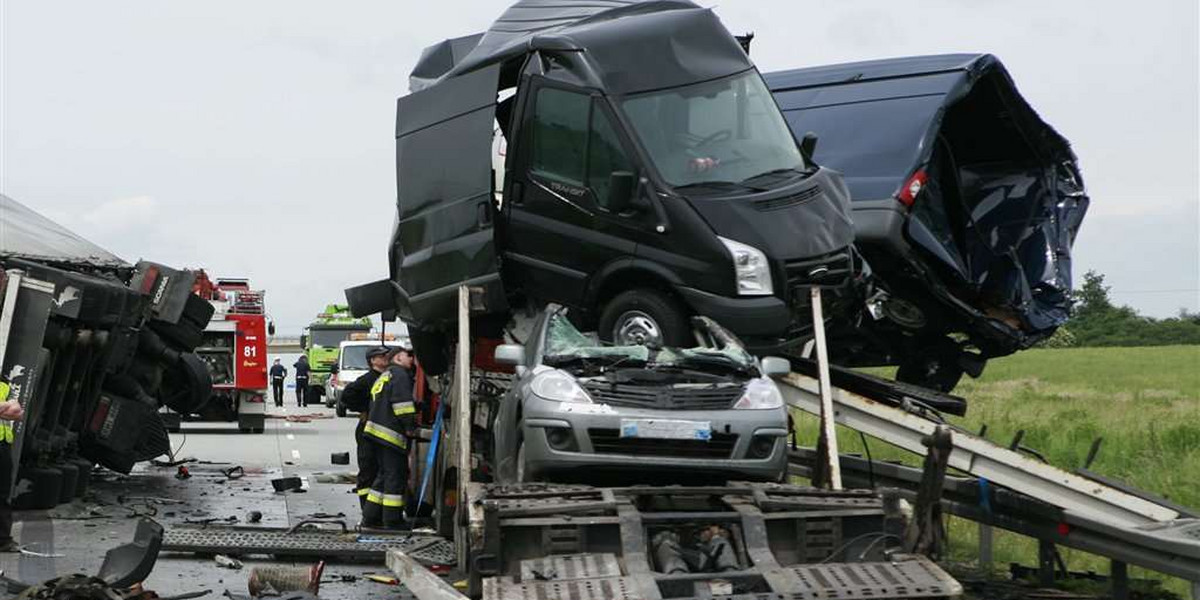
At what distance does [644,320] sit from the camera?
34.6 ft

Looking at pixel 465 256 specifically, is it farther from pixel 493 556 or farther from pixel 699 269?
pixel 493 556

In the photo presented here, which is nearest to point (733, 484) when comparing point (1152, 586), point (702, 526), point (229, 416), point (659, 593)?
point (702, 526)

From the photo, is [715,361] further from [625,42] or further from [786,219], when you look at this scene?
[625,42]

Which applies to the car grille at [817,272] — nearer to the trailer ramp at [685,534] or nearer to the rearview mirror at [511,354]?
the rearview mirror at [511,354]

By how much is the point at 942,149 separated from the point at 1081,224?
2177 mm

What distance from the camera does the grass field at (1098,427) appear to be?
45.0 feet

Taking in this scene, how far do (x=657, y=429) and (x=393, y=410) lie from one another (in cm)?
522

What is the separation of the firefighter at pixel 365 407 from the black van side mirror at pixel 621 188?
12.4 ft

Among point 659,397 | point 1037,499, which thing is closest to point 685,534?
point 659,397

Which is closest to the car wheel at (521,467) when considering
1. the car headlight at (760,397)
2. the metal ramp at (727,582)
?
the car headlight at (760,397)

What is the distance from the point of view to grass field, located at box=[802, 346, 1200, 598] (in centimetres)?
1372

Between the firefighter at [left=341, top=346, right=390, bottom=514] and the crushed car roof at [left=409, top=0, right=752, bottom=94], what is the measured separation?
3214 millimetres

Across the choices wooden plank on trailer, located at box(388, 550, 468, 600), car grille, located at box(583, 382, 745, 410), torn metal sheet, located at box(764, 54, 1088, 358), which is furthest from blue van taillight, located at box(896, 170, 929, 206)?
wooden plank on trailer, located at box(388, 550, 468, 600)

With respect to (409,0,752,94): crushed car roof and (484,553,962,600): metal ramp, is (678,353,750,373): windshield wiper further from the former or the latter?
(409,0,752,94): crushed car roof
